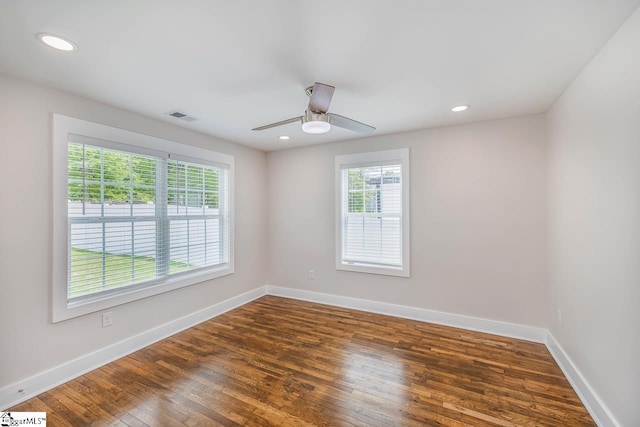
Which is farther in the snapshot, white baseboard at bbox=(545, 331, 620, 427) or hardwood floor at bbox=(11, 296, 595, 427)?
hardwood floor at bbox=(11, 296, 595, 427)

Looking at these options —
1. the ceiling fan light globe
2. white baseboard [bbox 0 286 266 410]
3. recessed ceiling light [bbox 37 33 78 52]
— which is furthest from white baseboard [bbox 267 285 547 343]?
recessed ceiling light [bbox 37 33 78 52]

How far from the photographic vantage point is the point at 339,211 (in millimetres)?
4074

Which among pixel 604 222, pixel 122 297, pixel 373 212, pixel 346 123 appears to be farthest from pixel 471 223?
pixel 122 297

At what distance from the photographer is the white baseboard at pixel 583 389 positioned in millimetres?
1727

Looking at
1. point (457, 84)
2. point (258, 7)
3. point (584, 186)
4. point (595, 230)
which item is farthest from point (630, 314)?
point (258, 7)

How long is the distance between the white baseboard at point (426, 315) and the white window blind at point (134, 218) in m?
1.45

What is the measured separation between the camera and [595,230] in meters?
1.88

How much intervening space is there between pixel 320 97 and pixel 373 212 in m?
2.14

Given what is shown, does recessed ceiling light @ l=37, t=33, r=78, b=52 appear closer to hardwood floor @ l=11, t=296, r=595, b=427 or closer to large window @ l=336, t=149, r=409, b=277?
hardwood floor @ l=11, t=296, r=595, b=427

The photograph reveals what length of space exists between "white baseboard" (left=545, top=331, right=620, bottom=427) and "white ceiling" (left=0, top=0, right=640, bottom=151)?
225cm

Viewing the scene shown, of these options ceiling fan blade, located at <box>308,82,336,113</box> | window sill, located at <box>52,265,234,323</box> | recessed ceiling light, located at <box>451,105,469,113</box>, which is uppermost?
recessed ceiling light, located at <box>451,105,469,113</box>

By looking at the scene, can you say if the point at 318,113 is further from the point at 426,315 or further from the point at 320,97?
the point at 426,315

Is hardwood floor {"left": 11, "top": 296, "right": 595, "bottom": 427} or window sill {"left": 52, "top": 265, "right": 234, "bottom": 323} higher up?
window sill {"left": 52, "top": 265, "right": 234, "bottom": 323}

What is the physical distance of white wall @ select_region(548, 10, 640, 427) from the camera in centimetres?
149
